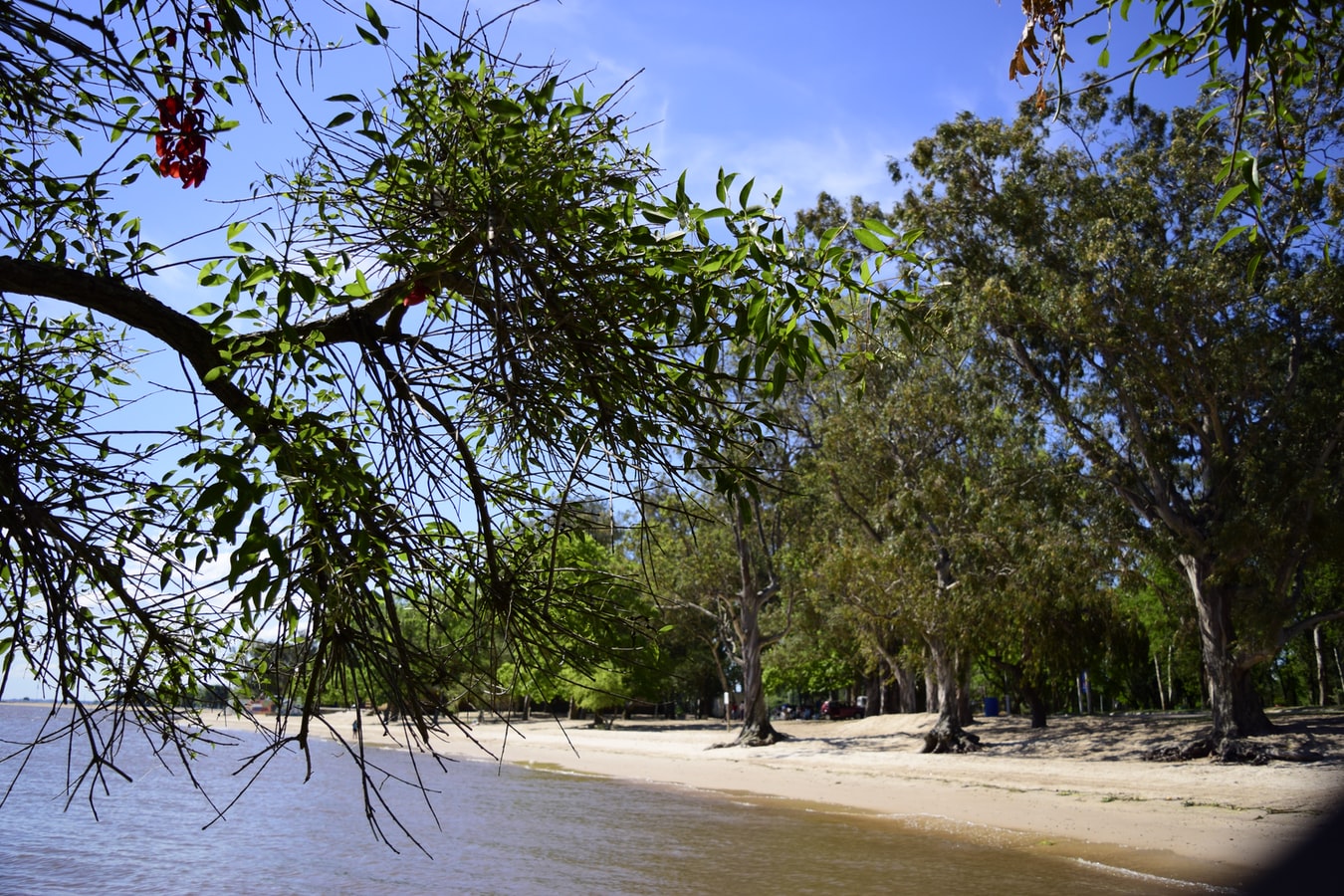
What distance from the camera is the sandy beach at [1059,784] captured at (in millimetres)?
13445

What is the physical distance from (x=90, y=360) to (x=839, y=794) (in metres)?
20.6

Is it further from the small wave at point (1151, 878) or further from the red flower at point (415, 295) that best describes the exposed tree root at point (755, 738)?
the red flower at point (415, 295)

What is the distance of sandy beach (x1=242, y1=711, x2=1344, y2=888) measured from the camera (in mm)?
13445

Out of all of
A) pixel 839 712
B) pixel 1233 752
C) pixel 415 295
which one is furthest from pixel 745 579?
pixel 415 295

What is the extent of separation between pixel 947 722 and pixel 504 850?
15182 millimetres

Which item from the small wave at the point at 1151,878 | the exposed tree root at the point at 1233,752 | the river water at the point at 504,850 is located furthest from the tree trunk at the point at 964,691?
the small wave at the point at 1151,878

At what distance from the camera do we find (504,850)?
1590cm

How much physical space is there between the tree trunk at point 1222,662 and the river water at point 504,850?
324 inches

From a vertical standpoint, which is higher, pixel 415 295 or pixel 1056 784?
pixel 415 295

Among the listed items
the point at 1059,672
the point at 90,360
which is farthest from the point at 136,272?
the point at 1059,672

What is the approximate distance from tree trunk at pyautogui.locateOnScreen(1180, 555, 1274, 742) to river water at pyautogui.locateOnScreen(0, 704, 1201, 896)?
27.0 feet

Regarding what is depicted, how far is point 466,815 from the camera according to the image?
2064 centimetres

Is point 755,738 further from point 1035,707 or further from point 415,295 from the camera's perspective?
point 415,295

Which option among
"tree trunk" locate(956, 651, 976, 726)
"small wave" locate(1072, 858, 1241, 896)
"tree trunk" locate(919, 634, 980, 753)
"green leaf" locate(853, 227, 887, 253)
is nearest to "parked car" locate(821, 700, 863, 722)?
"tree trunk" locate(956, 651, 976, 726)
